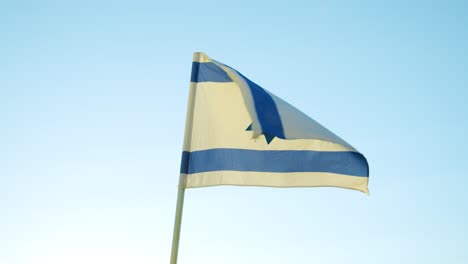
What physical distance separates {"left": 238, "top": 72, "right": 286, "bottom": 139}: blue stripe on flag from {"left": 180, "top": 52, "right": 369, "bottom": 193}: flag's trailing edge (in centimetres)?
2

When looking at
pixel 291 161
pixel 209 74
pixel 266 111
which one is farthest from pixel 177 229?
pixel 209 74

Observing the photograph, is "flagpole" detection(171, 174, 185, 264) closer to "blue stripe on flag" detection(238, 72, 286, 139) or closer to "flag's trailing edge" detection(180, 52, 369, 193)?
"flag's trailing edge" detection(180, 52, 369, 193)

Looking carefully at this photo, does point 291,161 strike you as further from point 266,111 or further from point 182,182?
point 182,182

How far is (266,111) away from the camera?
359 inches

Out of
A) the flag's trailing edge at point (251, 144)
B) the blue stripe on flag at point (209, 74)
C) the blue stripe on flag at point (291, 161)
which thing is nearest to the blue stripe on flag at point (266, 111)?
the flag's trailing edge at point (251, 144)

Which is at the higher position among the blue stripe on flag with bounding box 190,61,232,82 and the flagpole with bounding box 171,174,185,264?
the blue stripe on flag with bounding box 190,61,232,82

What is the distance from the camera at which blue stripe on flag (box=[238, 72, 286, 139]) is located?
8.75m

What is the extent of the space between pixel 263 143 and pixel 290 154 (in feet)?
1.72

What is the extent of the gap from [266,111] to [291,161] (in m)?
1.13

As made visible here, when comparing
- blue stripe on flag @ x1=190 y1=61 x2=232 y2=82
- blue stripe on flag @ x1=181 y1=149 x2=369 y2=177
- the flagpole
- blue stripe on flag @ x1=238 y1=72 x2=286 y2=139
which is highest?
blue stripe on flag @ x1=190 y1=61 x2=232 y2=82

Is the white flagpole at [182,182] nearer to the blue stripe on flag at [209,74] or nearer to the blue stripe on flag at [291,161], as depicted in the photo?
the blue stripe on flag at [209,74]

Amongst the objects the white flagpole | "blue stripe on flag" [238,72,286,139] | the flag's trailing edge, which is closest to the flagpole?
the white flagpole

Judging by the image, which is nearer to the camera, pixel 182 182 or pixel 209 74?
pixel 182 182

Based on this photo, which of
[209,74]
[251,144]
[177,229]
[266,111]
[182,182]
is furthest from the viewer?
[209,74]
